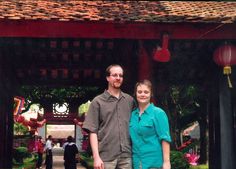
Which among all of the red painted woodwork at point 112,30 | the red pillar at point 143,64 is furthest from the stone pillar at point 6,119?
the red pillar at point 143,64

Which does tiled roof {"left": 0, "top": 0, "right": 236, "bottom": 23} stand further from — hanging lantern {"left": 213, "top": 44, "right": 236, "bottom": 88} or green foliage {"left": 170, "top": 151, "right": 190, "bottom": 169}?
green foliage {"left": 170, "top": 151, "right": 190, "bottom": 169}

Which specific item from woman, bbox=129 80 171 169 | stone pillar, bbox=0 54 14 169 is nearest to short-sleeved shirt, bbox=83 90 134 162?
woman, bbox=129 80 171 169

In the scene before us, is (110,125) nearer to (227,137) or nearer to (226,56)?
(226,56)

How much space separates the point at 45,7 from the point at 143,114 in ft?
12.3

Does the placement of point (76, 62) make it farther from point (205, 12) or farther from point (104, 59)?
point (205, 12)

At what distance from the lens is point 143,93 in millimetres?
4086

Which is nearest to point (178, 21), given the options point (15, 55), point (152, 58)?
point (152, 58)

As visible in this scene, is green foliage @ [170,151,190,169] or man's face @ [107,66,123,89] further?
green foliage @ [170,151,190,169]

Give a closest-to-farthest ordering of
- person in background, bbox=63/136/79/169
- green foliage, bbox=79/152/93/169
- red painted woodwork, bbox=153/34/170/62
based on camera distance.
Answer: red painted woodwork, bbox=153/34/170/62 < person in background, bbox=63/136/79/169 < green foliage, bbox=79/152/93/169

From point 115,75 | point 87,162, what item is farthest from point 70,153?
point 115,75

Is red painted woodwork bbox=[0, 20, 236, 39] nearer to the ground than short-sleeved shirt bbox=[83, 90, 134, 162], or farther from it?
farther from it

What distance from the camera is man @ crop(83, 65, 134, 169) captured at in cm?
418

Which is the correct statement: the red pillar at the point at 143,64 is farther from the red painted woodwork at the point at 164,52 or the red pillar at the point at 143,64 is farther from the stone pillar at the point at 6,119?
the stone pillar at the point at 6,119

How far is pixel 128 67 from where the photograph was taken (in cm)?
766
